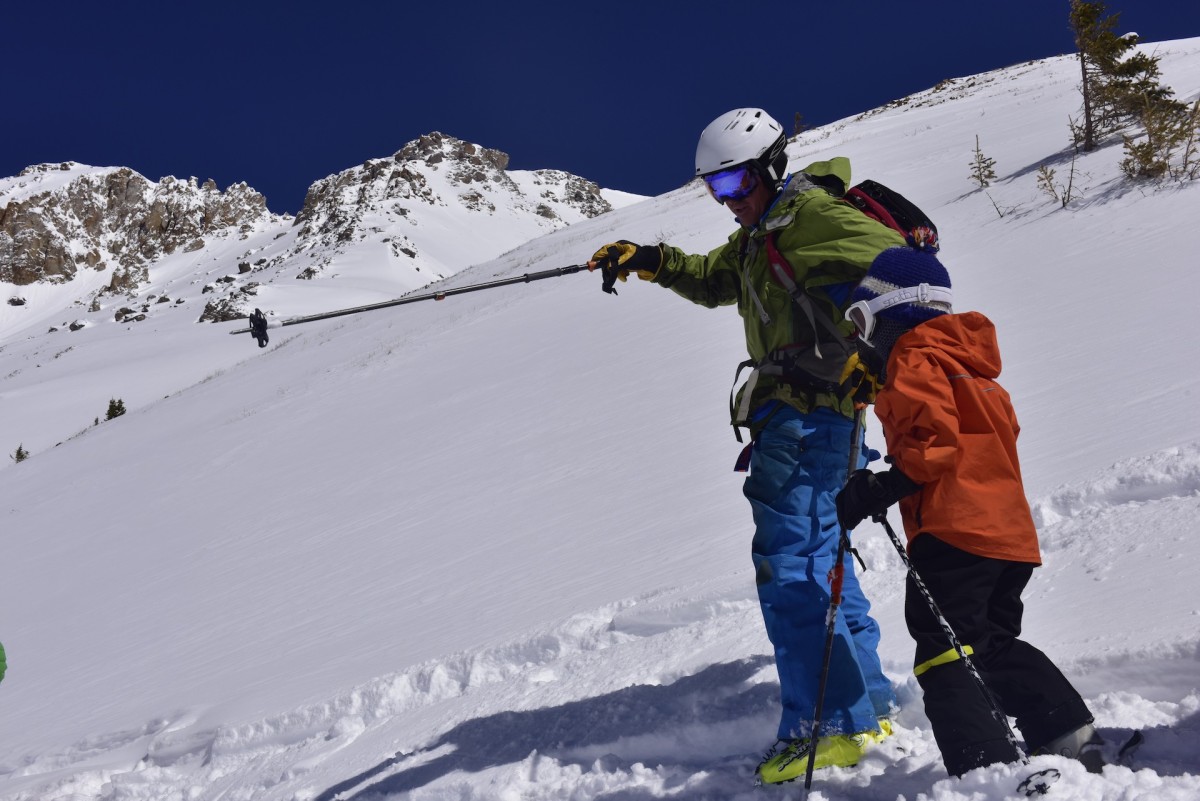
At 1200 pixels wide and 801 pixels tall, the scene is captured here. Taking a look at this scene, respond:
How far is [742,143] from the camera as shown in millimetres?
3059

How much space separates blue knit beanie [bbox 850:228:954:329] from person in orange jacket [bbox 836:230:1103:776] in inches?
0.8

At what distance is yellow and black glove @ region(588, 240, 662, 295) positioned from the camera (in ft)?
12.0

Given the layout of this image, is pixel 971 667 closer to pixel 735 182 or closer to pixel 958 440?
pixel 958 440

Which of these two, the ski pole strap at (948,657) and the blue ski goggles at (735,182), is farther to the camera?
the blue ski goggles at (735,182)

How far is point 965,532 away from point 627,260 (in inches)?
76.5

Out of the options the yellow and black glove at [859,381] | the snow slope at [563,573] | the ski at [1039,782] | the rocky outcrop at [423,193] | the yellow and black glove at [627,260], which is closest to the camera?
the ski at [1039,782]

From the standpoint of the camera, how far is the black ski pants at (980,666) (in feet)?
7.25

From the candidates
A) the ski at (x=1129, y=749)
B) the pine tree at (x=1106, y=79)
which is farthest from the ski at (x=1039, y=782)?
the pine tree at (x=1106, y=79)

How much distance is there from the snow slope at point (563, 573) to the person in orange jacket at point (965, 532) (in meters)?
0.20

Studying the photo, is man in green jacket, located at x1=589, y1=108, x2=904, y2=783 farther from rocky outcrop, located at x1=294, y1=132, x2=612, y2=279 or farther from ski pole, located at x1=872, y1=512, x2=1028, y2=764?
rocky outcrop, located at x1=294, y1=132, x2=612, y2=279

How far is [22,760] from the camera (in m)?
5.04

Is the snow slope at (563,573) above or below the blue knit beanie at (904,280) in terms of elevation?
below

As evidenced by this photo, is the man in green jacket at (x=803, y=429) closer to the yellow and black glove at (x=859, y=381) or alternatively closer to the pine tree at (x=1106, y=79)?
the yellow and black glove at (x=859, y=381)

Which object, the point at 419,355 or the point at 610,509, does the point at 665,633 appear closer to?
the point at 610,509
